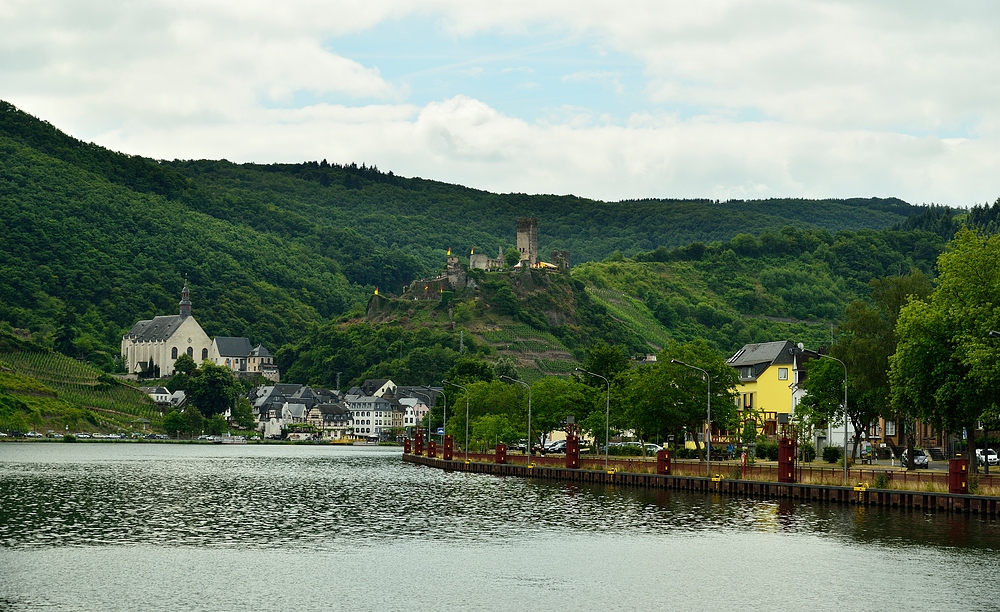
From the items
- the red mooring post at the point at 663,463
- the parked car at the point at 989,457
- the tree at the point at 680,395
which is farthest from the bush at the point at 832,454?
the red mooring post at the point at 663,463

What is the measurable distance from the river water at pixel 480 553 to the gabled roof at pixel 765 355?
53.6 m

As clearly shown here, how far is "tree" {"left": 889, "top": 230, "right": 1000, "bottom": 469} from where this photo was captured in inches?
2958

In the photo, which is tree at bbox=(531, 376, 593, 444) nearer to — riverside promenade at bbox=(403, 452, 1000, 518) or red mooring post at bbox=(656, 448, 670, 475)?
riverside promenade at bbox=(403, 452, 1000, 518)

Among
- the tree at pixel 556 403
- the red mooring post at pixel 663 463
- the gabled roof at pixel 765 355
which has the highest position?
the gabled roof at pixel 765 355

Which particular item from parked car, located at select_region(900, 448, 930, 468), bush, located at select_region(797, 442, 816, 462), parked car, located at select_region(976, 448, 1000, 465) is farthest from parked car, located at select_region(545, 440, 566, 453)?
parked car, located at select_region(976, 448, 1000, 465)

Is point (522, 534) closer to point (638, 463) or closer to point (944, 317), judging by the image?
point (944, 317)

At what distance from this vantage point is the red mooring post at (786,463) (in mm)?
86062

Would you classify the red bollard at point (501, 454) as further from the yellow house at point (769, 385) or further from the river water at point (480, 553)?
the river water at point (480, 553)

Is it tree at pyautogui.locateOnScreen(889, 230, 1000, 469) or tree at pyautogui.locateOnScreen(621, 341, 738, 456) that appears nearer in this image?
tree at pyautogui.locateOnScreen(889, 230, 1000, 469)

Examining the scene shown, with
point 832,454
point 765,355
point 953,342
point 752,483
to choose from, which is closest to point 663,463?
point 752,483

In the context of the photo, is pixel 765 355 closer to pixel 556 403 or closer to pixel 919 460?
pixel 556 403

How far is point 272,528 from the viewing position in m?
68.9

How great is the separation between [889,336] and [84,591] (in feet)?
244

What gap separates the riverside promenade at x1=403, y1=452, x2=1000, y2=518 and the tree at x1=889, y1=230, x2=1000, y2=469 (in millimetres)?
4937
